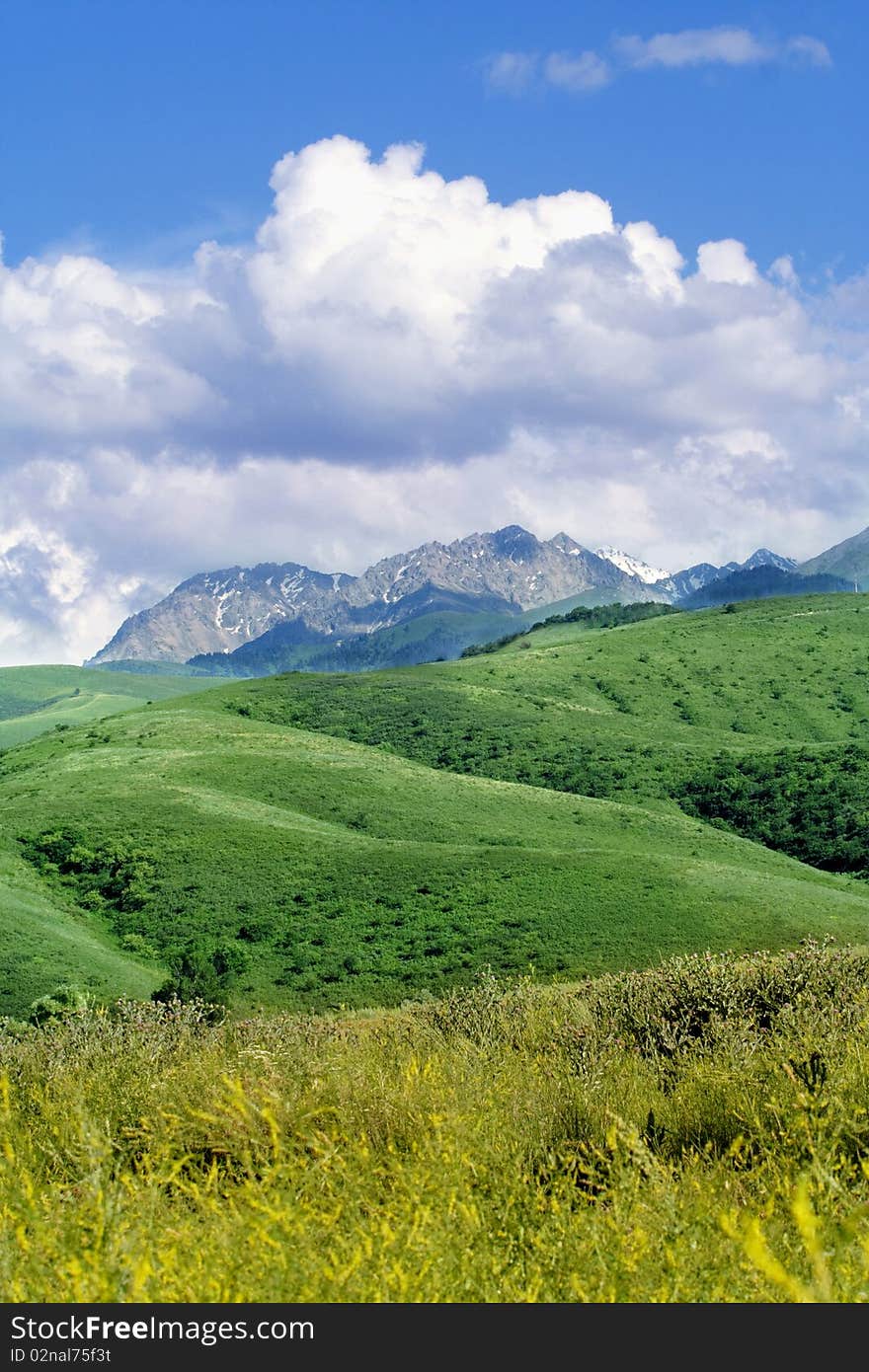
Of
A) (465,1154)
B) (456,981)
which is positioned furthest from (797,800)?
(465,1154)

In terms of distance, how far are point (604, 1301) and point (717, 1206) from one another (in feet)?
4.84

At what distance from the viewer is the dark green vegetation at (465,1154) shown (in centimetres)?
630

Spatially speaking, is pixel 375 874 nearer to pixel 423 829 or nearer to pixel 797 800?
pixel 423 829

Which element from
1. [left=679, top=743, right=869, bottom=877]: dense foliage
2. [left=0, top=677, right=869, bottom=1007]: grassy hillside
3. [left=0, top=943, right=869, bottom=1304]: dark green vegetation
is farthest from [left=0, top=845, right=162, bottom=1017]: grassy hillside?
[left=679, top=743, right=869, bottom=877]: dense foliage

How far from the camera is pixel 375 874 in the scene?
227ft

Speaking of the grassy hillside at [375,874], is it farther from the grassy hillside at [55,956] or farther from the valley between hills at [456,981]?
the grassy hillside at [55,956]

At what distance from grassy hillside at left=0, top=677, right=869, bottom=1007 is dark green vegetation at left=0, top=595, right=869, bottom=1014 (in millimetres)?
209

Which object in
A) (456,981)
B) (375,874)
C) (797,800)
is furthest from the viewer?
(797,800)

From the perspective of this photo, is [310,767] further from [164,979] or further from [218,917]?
[164,979]

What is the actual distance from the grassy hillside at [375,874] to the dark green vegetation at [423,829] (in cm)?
21

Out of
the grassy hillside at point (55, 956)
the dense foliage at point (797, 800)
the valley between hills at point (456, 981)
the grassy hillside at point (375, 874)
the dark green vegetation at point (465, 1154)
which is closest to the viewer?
the dark green vegetation at point (465, 1154)

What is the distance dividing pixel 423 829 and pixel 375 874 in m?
15.4

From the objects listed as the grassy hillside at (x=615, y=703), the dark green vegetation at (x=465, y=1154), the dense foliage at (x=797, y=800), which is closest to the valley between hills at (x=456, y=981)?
the dark green vegetation at (x=465, y=1154)
